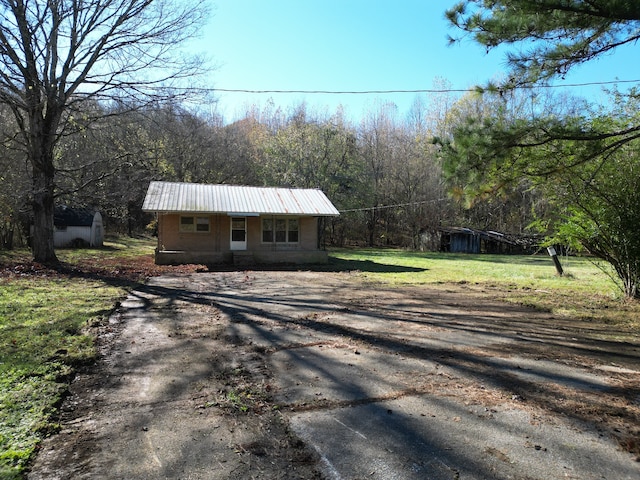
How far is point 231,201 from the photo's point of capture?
19188mm

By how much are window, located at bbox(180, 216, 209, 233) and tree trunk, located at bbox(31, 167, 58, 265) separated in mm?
5372

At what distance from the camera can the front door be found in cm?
1898

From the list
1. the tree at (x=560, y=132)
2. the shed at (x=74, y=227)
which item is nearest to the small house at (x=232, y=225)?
the shed at (x=74, y=227)

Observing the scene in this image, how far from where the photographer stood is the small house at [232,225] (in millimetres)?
17812

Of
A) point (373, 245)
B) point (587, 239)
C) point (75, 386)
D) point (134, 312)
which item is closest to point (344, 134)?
point (373, 245)

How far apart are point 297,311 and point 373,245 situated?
32.7 meters

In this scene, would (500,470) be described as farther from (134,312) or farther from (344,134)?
(344,134)

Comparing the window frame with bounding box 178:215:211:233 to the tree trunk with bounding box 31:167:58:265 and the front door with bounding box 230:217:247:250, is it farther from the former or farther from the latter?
the tree trunk with bounding box 31:167:58:265

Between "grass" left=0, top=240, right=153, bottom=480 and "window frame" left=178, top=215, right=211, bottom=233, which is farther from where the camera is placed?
"window frame" left=178, top=215, right=211, bottom=233

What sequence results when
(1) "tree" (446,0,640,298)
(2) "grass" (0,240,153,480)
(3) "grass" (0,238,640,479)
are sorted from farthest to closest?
1. (1) "tree" (446,0,640,298)
2. (3) "grass" (0,238,640,479)
3. (2) "grass" (0,240,153,480)

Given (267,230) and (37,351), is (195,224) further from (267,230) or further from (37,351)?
(37,351)

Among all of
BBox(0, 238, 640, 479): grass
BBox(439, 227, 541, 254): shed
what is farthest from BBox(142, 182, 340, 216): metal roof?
BBox(439, 227, 541, 254): shed

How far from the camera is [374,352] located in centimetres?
495

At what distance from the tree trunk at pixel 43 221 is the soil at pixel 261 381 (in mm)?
7554
